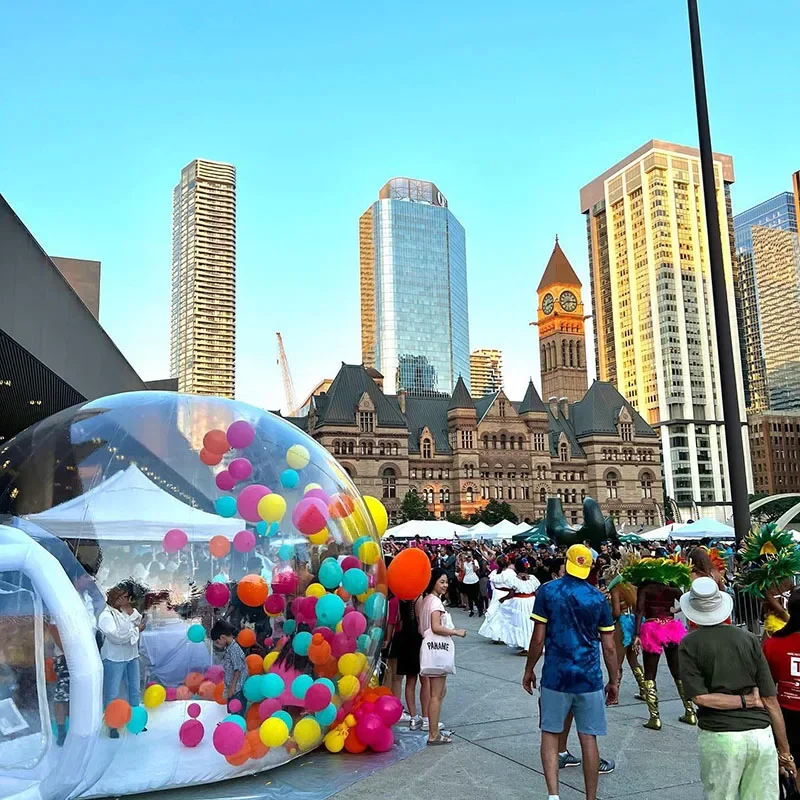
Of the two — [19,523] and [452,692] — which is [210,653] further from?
[452,692]

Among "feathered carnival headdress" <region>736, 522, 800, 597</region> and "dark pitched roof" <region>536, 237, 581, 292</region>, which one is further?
"dark pitched roof" <region>536, 237, 581, 292</region>

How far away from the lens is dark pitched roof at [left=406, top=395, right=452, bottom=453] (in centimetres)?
8769

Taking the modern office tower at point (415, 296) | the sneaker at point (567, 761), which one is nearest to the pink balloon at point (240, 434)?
the sneaker at point (567, 761)

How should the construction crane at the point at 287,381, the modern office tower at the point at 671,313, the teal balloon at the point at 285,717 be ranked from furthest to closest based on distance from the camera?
the construction crane at the point at 287,381 < the modern office tower at the point at 671,313 < the teal balloon at the point at 285,717

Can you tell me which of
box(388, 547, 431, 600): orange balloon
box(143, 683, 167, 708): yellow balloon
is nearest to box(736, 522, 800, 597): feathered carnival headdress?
box(388, 547, 431, 600): orange balloon

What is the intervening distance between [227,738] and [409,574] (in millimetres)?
2274

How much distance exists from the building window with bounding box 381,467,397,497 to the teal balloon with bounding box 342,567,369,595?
76334 mm

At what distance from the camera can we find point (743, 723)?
405 cm

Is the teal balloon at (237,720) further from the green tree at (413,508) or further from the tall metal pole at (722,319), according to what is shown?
the green tree at (413,508)

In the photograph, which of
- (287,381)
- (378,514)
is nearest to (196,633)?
(378,514)

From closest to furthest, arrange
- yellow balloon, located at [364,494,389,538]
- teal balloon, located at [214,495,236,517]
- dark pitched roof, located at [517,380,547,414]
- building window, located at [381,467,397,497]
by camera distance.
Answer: teal balloon, located at [214,495,236,517] < yellow balloon, located at [364,494,389,538] < building window, located at [381,467,397,497] < dark pitched roof, located at [517,380,547,414]

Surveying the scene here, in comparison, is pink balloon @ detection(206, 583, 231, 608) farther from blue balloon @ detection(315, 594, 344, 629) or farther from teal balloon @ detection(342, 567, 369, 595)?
teal balloon @ detection(342, 567, 369, 595)

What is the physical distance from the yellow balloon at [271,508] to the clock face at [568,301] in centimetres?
12822

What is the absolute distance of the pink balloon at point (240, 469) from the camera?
6.60 metres
